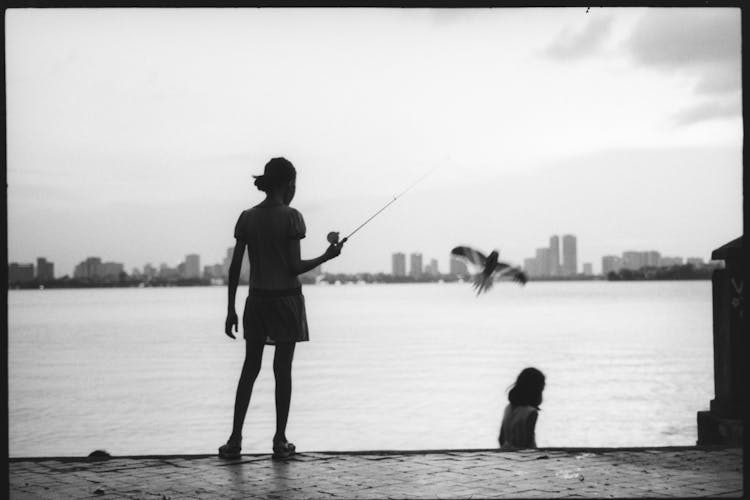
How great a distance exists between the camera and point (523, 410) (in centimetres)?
748

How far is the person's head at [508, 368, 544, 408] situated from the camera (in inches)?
291

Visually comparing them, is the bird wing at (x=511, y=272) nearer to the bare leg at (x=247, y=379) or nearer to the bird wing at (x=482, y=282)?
the bird wing at (x=482, y=282)

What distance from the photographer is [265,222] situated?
6.71 meters

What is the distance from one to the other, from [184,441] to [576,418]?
10.8 metres

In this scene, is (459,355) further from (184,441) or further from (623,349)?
(184,441)

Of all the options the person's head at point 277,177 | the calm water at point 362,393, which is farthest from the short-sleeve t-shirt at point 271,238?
the calm water at point 362,393

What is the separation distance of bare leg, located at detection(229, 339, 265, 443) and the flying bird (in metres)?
1.54

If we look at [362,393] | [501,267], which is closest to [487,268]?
[501,267]

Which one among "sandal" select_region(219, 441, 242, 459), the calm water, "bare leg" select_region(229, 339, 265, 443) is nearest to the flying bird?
"bare leg" select_region(229, 339, 265, 443)

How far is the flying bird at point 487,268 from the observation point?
7102 mm

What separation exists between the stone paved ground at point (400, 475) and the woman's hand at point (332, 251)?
51.7 inches

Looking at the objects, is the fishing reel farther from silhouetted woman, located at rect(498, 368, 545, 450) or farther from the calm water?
the calm water

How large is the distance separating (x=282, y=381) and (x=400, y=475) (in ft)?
3.81

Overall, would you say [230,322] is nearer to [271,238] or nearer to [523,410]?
[271,238]
